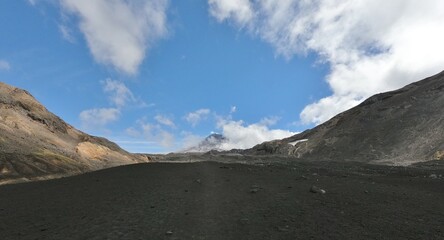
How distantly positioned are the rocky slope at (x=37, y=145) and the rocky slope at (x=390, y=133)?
4845cm

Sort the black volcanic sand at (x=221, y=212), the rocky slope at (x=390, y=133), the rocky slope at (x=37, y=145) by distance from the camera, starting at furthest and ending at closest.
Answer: the rocky slope at (x=390, y=133), the rocky slope at (x=37, y=145), the black volcanic sand at (x=221, y=212)

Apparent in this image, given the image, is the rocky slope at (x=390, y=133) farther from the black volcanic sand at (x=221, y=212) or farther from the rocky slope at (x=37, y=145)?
the black volcanic sand at (x=221, y=212)

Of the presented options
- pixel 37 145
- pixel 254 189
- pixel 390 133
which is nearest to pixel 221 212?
pixel 254 189

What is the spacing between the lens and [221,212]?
12773 millimetres

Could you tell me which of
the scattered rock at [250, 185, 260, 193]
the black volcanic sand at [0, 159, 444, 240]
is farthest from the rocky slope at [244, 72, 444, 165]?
the black volcanic sand at [0, 159, 444, 240]

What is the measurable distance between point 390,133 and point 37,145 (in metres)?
70.4

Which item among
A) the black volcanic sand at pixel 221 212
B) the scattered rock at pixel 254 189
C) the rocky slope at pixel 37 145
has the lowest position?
the black volcanic sand at pixel 221 212

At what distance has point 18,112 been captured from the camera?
5966 centimetres

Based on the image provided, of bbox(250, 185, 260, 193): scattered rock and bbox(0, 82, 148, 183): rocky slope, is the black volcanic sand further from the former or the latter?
bbox(0, 82, 148, 183): rocky slope

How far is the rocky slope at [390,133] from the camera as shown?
2709 inches

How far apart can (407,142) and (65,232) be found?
74934mm

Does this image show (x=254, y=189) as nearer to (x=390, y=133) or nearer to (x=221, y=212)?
→ (x=221, y=212)

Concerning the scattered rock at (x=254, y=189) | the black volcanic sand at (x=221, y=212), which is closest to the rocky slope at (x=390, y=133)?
the scattered rock at (x=254, y=189)

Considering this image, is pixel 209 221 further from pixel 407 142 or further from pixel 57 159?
pixel 407 142
